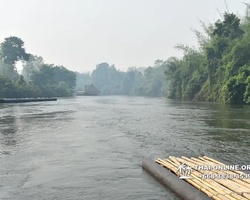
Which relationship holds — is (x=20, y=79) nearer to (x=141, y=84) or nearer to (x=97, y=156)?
(x=97, y=156)

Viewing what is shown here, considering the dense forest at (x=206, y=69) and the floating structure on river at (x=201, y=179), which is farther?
the dense forest at (x=206, y=69)

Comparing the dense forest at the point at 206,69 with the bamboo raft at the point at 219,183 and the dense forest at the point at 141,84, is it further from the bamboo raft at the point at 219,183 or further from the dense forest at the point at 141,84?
the dense forest at the point at 141,84

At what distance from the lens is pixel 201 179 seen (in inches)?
239

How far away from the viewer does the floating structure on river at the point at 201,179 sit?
17.3 ft

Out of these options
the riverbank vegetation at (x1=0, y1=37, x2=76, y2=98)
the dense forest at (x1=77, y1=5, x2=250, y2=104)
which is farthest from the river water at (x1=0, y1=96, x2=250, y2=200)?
the riverbank vegetation at (x1=0, y1=37, x2=76, y2=98)

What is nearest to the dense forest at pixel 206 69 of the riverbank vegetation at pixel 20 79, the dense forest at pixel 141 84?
the riverbank vegetation at pixel 20 79

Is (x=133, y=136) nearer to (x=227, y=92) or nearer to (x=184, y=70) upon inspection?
(x=227, y=92)

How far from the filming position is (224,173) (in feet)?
20.8

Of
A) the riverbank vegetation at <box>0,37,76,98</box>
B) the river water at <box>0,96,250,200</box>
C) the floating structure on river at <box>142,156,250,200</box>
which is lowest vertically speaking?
the river water at <box>0,96,250,200</box>

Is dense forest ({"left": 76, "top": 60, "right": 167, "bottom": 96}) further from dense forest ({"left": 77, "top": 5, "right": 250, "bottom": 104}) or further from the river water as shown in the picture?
the river water

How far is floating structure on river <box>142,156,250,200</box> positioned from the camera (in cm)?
528

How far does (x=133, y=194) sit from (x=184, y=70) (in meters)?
65.3

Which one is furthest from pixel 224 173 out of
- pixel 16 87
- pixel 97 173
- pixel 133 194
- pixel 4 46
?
pixel 4 46

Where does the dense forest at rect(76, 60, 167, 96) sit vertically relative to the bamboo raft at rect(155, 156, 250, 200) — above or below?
above
